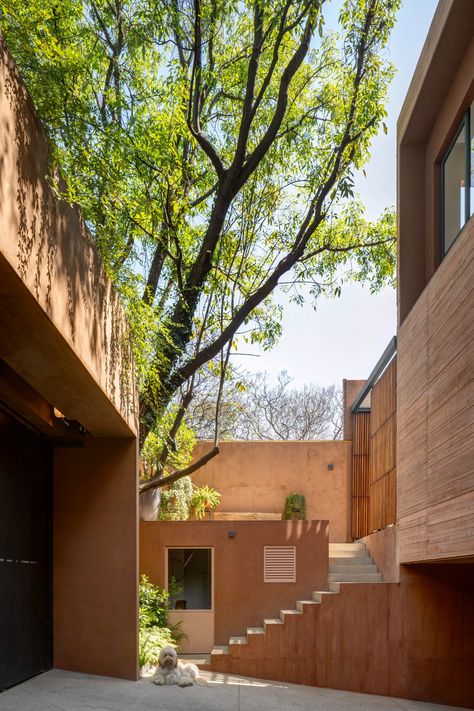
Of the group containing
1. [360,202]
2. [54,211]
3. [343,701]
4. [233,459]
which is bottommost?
[343,701]

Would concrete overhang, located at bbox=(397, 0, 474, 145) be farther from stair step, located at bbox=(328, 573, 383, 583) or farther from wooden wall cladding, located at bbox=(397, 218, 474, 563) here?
stair step, located at bbox=(328, 573, 383, 583)

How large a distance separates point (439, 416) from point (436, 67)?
12.6 ft

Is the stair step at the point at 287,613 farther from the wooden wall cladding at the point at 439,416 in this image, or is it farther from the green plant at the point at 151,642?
the wooden wall cladding at the point at 439,416

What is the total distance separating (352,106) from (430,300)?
8.29 ft

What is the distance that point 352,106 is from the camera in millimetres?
8672

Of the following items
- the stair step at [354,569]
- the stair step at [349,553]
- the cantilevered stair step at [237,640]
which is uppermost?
the stair step at [349,553]

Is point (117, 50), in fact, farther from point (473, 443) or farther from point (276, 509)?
point (276, 509)

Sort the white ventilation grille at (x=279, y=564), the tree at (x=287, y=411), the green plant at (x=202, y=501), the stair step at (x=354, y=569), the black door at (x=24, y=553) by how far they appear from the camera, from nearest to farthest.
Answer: the black door at (x=24, y=553) → the white ventilation grille at (x=279, y=564) → the stair step at (x=354, y=569) → the green plant at (x=202, y=501) → the tree at (x=287, y=411)

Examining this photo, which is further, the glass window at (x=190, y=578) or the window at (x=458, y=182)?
the glass window at (x=190, y=578)

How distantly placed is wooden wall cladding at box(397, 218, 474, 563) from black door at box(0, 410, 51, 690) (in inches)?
154

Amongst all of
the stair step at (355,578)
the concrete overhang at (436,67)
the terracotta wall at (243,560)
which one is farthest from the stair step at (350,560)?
the concrete overhang at (436,67)

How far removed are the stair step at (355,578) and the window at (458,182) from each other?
15.6 ft

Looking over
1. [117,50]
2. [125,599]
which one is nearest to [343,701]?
[125,599]

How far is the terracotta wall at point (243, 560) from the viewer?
10.7 metres
